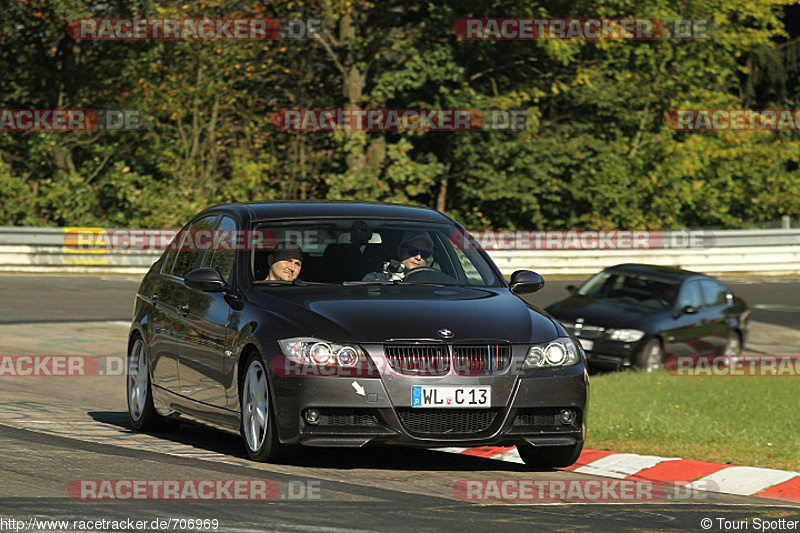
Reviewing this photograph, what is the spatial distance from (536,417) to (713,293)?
539 inches

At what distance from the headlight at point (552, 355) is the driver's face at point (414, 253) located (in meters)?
1.27

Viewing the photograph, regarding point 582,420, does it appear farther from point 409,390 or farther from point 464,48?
point 464,48

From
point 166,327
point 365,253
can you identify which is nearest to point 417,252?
point 365,253

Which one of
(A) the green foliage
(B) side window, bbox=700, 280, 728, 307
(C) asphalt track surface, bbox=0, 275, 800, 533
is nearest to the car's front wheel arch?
(B) side window, bbox=700, 280, 728, 307

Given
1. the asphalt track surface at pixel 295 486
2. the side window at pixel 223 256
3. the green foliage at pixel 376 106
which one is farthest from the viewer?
the green foliage at pixel 376 106

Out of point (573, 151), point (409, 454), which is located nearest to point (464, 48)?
point (573, 151)

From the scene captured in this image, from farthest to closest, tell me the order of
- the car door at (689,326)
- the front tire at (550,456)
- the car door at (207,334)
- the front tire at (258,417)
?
the car door at (689,326), the car door at (207,334), the front tire at (550,456), the front tire at (258,417)

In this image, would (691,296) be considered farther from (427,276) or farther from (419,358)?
(419,358)

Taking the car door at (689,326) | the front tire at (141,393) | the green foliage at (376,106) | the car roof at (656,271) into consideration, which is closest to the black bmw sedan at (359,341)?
the front tire at (141,393)

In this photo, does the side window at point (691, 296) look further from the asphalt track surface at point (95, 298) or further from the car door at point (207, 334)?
Result: the car door at point (207, 334)

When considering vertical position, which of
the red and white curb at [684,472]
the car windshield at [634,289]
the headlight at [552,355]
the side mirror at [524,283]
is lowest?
the car windshield at [634,289]

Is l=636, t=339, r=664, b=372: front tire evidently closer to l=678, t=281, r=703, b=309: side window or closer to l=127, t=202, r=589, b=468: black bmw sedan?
l=678, t=281, r=703, b=309: side window

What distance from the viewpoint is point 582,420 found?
838cm

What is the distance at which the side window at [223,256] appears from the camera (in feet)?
30.0
